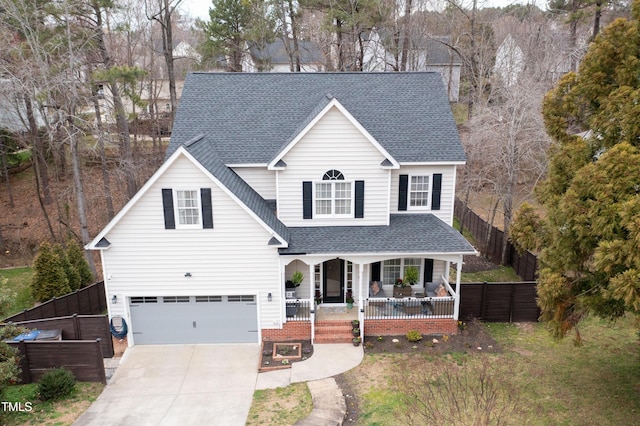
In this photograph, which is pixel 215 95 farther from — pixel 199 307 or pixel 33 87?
pixel 199 307

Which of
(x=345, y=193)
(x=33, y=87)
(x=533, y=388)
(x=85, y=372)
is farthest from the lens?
(x=33, y=87)

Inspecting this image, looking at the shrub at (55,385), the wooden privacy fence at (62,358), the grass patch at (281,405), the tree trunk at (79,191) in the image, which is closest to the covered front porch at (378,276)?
the grass patch at (281,405)

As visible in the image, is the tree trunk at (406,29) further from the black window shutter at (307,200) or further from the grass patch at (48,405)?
the grass patch at (48,405)

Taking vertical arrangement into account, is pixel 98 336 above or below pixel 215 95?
below

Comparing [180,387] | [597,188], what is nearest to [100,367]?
[180,387]

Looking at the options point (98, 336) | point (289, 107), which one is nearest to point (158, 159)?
point (289, 107)

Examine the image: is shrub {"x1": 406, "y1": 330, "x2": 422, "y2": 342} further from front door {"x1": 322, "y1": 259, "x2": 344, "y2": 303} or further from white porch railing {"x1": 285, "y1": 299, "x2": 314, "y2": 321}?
white porch railing {"x1": 285, "y1": 299, "x2": 314, "y2": 321}
